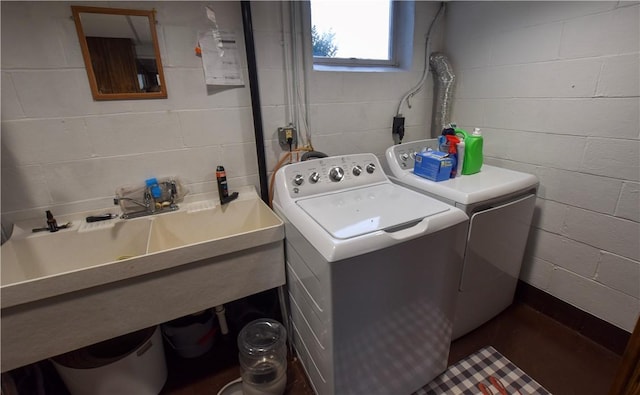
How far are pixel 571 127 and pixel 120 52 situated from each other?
222 cm

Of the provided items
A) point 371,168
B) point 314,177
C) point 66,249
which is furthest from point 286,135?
point 66,249

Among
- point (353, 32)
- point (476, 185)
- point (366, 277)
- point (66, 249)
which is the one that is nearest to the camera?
point (366, 277)

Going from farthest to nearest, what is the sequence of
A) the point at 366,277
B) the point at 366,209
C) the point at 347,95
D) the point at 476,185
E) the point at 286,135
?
1. the point at 347,95
2. the point at 286,135
3. the point at 476,185
4. the point at 366,209
5. the point at 366,277

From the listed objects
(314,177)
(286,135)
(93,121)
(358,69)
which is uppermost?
(358,69)

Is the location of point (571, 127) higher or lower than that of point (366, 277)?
higher

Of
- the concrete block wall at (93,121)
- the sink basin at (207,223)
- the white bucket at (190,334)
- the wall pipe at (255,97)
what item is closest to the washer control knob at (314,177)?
the sink basin at (207,223)

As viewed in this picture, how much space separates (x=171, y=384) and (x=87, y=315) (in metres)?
0.68

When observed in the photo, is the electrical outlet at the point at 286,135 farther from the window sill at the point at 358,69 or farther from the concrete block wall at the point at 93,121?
the window sill at the point at 358,69

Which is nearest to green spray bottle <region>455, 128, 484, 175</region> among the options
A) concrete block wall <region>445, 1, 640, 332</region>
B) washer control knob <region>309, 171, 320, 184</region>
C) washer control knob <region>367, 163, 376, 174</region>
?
concrete block wall <region>445, 1, 640, 332</region>

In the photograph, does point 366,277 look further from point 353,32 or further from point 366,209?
point 353,32

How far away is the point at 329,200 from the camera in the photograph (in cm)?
125

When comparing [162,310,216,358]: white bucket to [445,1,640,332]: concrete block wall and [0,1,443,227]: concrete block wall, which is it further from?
[445,1,640,332]: concrete block wall

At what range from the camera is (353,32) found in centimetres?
190

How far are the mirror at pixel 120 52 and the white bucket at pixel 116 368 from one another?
113cm
